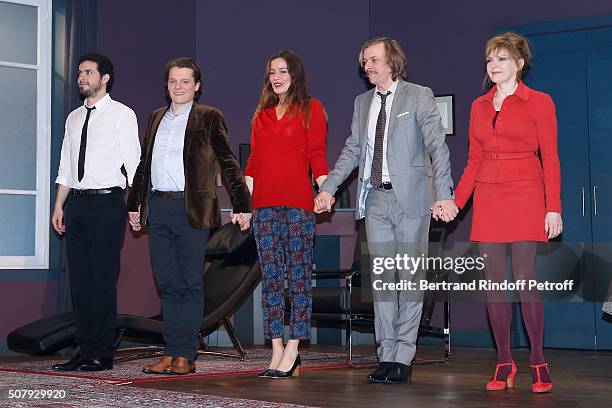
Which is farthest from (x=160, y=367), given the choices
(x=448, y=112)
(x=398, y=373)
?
(x=448, y=112)

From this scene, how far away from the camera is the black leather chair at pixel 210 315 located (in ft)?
18.5

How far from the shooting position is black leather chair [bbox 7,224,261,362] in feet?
18.5

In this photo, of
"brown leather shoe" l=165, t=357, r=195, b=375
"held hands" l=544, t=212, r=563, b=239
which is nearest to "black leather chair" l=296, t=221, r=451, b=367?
"brown leather shoe" l=165, t=357, r=195, b=375

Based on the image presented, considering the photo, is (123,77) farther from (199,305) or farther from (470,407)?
(470,407)

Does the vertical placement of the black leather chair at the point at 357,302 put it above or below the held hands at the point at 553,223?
below

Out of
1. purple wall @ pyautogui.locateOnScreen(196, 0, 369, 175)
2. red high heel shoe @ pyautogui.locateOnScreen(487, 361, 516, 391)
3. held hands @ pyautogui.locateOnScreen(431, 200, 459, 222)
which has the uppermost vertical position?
purple wall @ pyautogui.locateOnScreen(196, 0, 369, 175)

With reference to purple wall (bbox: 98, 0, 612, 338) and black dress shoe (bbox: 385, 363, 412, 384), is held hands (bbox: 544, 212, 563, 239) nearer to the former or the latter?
black dress shoe (bbox: 385, 363, 412, 384)

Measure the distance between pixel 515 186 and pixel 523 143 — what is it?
0.18m

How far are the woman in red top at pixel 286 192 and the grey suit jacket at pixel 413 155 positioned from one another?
164 mm

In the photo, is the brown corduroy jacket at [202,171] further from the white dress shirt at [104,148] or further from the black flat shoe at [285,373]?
the black flat shoe at [285,373]

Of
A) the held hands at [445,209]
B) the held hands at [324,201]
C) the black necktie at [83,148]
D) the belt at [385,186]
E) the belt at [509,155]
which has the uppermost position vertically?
the black necktie at [83,148]

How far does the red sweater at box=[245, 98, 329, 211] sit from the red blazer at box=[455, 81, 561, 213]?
813 mm

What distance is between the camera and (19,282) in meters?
6.95

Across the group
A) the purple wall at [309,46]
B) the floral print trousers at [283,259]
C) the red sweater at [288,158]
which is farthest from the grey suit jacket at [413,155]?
the purple wall at [309,46]
